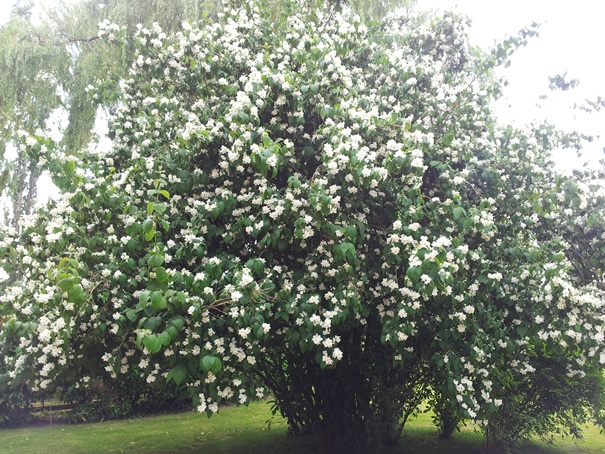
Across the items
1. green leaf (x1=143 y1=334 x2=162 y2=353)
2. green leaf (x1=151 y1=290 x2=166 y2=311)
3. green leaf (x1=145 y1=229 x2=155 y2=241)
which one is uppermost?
green leaf (x1=145 y1=229 x2=155 y2=241)

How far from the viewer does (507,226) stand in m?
5.18

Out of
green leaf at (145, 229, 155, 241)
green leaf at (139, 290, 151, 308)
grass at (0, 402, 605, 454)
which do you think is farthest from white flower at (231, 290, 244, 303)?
grass at (0, 402, 605, 454)

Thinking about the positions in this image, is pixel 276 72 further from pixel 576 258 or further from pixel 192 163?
pixel 576 258

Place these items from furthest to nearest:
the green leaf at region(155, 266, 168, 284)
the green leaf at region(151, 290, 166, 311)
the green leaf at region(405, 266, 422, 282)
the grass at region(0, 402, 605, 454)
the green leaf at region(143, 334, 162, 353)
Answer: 1. the grass at region(0, 402, 605, 454)
2. the green leaf at region(405, 266, 422, 282)
3. the green leaf at region(155, 266, 168, 284)
4. the green leaf at region(151, 290, 166, 311)
5. the green leaf at region(143, 334, 162, 353)

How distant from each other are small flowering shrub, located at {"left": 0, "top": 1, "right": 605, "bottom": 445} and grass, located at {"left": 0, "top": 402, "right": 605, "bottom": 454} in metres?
1.54

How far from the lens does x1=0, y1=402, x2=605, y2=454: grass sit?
23.6ft

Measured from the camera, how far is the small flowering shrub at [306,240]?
4164 millimetres

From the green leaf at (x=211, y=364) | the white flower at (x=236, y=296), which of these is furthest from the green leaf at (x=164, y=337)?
the white flower at (x=236, y=296)

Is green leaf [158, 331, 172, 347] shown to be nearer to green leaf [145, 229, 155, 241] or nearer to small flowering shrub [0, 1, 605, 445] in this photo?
small flowering shrub [0, 1, 605, 445]

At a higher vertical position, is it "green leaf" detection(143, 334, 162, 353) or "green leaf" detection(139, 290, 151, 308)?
"green leaf" detection(139, 290, 151, 308)

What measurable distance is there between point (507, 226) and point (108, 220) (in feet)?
12.9

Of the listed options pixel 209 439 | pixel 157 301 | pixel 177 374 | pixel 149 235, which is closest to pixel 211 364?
pixel 177 374

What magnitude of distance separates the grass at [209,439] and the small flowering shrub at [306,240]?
154 cm

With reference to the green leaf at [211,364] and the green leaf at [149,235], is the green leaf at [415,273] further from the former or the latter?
the green leaf at [149,235]
